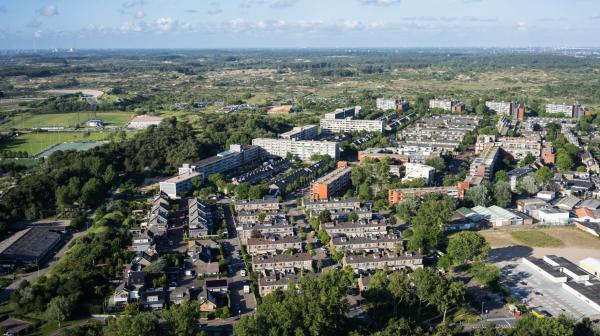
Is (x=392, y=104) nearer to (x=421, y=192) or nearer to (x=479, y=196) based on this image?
(x=421, y=192)

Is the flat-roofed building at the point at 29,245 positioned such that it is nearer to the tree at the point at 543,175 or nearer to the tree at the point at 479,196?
the tree at the point at 479,196

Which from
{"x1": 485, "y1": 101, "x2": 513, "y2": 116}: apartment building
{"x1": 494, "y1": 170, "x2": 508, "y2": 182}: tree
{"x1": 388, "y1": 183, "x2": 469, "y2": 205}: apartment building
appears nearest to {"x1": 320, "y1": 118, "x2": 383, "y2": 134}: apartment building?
{"x1": 485, "y1": 101, "x2": 513, "y2": 116}: apartment building

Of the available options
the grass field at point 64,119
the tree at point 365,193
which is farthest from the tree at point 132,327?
the grass field at point 64,119

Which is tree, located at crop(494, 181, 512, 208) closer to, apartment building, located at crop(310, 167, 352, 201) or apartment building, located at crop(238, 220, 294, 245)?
apartment building, located at crop(310, 167, 352, 201)

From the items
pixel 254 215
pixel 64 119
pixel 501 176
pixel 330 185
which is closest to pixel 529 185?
pixel 501 176

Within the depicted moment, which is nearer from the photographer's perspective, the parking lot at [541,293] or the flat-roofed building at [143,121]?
the parking lot at [541,293]

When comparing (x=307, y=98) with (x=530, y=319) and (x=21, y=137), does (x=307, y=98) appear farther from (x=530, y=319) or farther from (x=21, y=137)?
(x=530, y=319)
